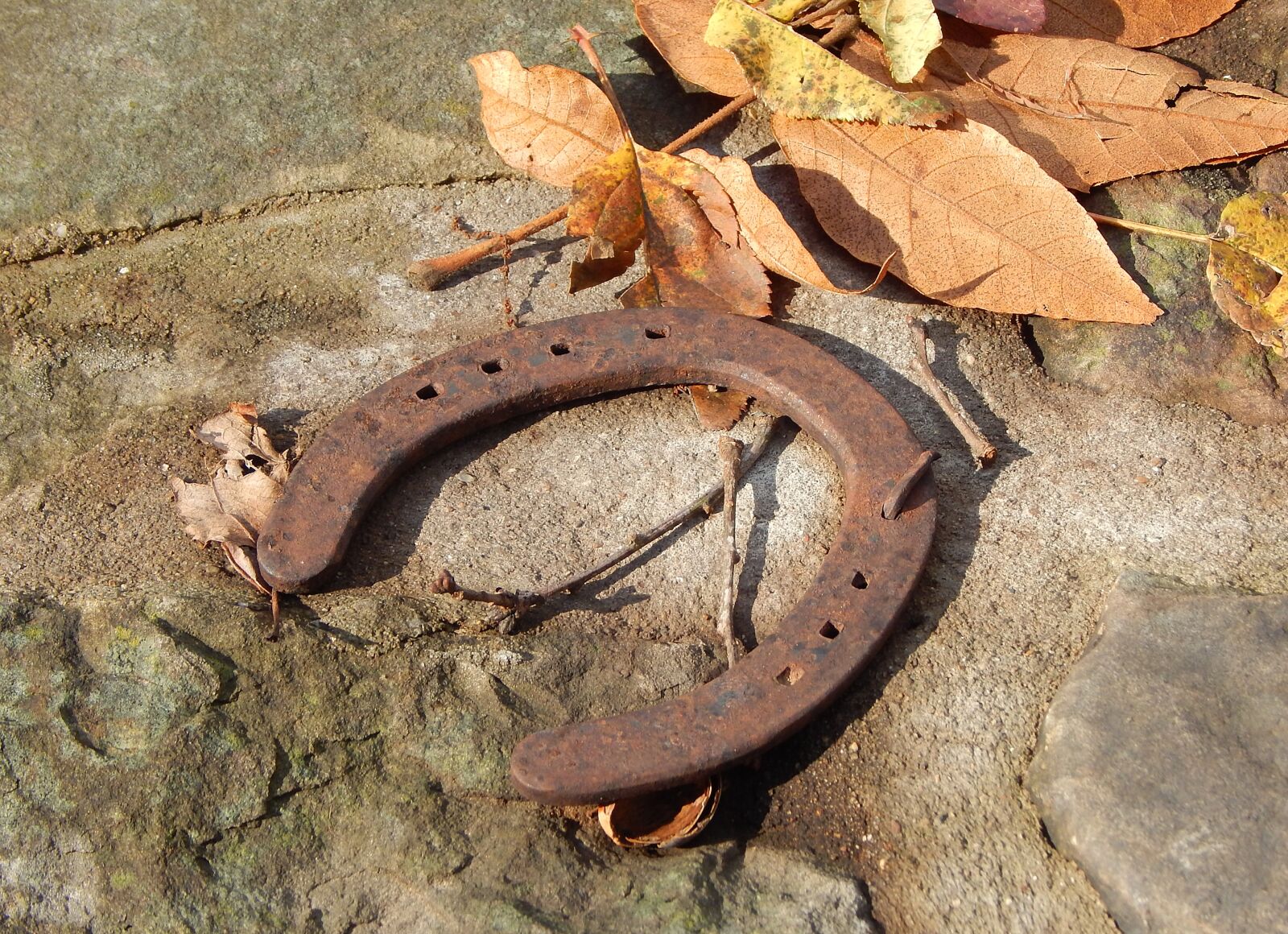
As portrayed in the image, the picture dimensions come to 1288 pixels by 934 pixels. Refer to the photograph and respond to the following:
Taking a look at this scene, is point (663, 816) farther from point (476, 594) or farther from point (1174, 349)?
point (1174, 349)

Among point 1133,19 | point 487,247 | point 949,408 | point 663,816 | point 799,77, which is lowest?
point 663,816

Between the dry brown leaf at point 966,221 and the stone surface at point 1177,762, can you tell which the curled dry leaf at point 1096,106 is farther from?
the stone surface at point 1177,762

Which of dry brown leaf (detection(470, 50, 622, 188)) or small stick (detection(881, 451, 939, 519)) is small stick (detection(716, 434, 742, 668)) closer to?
small stick (detection(881, 451, 939, 519))

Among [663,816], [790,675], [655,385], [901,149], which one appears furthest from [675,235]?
[663,816]

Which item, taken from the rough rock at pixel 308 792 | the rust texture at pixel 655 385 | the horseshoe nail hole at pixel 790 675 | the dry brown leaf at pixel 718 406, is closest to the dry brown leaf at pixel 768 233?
the rust texture at pixel 655 385

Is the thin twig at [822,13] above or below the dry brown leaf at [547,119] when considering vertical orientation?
above

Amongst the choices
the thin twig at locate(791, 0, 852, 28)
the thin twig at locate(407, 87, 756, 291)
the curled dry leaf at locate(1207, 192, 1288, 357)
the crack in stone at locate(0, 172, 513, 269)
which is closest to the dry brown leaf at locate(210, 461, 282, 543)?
the thin twig at locate(407, 87, 756, 291)
